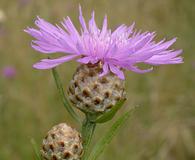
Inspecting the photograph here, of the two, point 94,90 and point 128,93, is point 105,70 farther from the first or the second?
point 128,93

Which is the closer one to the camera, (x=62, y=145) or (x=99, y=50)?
(x=62, y=145)

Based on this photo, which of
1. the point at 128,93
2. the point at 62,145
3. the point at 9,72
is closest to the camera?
the point at 62,145

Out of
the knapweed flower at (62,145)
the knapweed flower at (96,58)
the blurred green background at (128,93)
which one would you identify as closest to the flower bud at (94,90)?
the knapweed flower at (96,58)

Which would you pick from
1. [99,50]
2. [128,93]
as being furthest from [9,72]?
[99,50]

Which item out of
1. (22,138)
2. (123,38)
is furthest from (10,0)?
(123,38)

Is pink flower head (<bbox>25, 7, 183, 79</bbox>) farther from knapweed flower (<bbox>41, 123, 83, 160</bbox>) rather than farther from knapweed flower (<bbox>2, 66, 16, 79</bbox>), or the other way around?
knapweed flower (<bbox>2, 66, 16, 79</bbox>)

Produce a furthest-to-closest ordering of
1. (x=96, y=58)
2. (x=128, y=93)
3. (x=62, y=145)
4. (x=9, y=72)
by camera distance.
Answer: (x=9, y=72) < (x=128, y=93) < (x=96, y=58) < (x=62, y=145)

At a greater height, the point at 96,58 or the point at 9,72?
the point at 96,58
